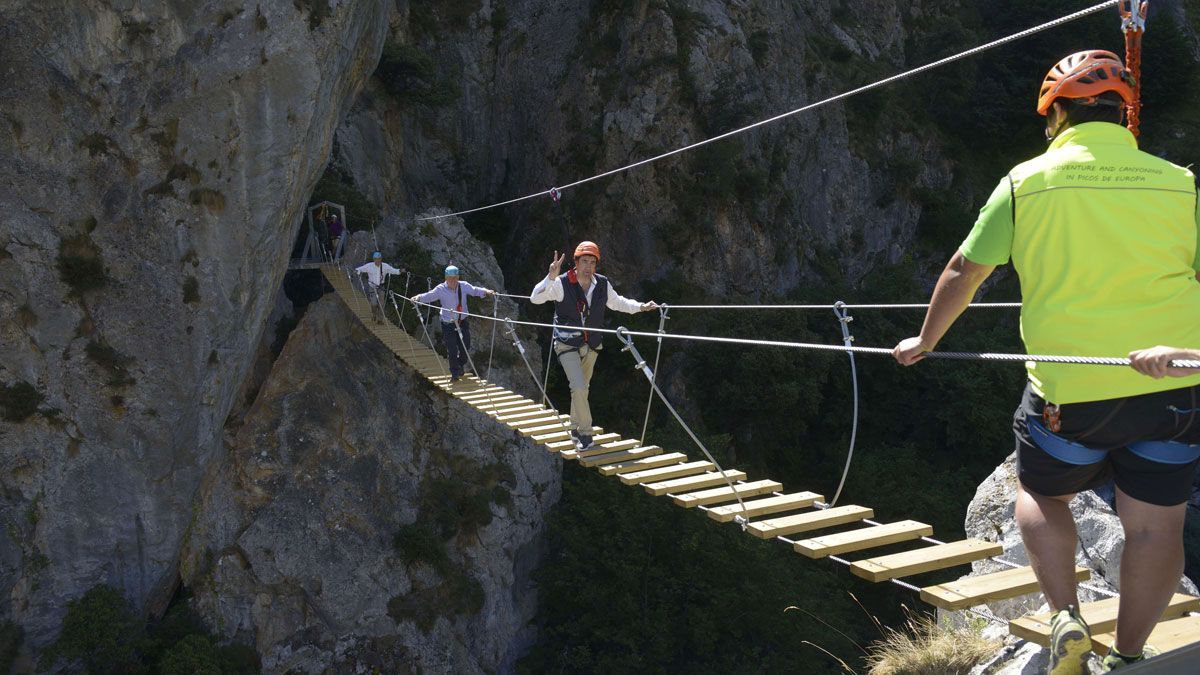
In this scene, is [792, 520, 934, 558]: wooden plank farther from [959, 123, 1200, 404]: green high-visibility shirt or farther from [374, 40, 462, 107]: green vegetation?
[374, 40, 462, 107]: green vegetation

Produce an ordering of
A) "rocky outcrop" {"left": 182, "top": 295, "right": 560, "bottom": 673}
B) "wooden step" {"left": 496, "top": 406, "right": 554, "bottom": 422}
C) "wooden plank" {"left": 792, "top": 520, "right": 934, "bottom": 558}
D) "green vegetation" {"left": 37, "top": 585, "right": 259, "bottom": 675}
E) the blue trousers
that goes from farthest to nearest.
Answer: "rocky outcrop" {"left": 182, "top": 295, "right": 560, "bottom": 673}
"green vegetation" {"left": 37, "top": 585, "right": 259, "bottom": 675}
the blue trousers
"wooden step" {"left": 496, "top": 406, "right": 554, "bottom": 422}
"wooden plank" {"left": 792, "top": 520, "right": 934, "bottom": 558}

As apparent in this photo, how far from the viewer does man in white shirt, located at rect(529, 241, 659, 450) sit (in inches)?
247

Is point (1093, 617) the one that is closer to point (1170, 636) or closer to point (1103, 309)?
point (1170, 636)

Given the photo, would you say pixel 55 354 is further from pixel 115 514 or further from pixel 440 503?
pixel 440 503

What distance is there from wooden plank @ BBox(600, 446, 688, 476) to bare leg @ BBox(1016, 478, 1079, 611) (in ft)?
12.0

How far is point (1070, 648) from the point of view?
2.16m

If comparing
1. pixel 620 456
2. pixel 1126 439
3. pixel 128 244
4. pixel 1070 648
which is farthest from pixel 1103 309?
pixel 128 244

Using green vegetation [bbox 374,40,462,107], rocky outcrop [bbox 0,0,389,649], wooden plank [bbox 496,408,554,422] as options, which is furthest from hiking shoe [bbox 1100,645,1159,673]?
green vegetation [bbox 374,40,462,107]

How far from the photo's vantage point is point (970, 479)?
1777 centimetres

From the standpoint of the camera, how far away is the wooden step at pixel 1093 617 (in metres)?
2.77

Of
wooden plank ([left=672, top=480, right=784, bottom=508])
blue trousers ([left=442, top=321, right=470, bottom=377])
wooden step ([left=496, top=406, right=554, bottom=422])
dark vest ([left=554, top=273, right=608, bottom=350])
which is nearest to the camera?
wooden plank ([left=672, top=480, right=784, bottom=508])

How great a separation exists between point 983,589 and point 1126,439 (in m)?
1.32

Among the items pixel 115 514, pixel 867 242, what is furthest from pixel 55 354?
pixel 867 242

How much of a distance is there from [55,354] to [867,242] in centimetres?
1759
